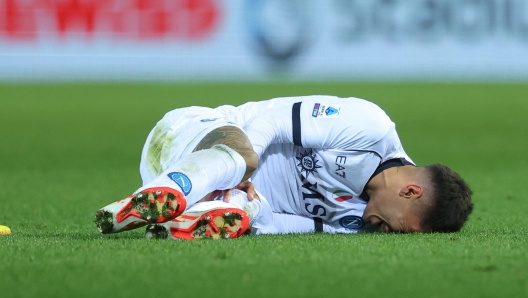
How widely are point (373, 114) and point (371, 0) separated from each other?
5.95 m

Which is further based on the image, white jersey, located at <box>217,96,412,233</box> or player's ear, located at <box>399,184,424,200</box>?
white jersey, located at <box>217,96,412,233</box>

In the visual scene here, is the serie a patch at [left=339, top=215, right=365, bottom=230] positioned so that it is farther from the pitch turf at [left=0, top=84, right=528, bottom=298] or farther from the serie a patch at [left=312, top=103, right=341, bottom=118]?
the serie a patch at [left=312, top=103, right=341, bottom=118]

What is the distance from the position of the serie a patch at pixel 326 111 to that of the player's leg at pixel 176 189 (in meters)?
0.40

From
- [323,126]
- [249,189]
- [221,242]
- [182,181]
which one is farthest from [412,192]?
[182,181]

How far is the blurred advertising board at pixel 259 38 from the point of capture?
8.87 metres

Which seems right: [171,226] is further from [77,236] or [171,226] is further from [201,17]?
[201,17]

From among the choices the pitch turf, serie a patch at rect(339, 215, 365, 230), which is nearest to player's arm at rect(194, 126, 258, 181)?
the pitch turf

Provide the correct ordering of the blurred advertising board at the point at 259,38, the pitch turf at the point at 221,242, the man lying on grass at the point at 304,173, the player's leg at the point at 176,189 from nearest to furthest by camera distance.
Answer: the pitch turf at the point at 221,242 → the player's leg at the point at 176,189 → the man lying on grass at the point at 304,173 → the blurred advertising board at the point at 259,38

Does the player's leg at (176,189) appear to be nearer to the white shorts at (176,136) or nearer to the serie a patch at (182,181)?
the serie a patch at (182,181)

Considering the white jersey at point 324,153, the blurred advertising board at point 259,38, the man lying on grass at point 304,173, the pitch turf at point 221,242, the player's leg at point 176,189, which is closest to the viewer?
the pitch turf at point 221,242

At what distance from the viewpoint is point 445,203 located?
2938 millimetres

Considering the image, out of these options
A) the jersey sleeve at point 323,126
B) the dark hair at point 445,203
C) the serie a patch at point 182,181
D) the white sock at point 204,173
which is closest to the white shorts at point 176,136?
the jersey sleeve at point 323,126

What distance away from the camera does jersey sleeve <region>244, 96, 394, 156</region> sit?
3.01 meters

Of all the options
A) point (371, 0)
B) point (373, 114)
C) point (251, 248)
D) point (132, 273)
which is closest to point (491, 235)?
point (373, 114)
